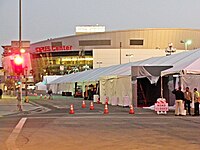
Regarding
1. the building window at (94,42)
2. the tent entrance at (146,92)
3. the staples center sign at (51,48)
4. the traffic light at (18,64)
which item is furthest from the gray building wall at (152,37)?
the traffic light at (18,64)

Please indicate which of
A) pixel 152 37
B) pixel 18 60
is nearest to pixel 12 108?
pixel 18 60

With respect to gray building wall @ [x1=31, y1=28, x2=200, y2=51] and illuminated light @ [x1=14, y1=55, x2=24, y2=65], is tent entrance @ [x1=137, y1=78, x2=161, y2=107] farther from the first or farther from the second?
gray building wall @ [x1=31, y1=28, x2=200, y2=51]

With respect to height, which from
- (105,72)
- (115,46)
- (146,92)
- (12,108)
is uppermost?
(115,46)

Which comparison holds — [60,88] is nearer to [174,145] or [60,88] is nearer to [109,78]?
[109,78]

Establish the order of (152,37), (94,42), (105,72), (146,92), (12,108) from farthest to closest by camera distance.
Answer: (94,42)
(152,37)
(105,72)
(146,92)
(12,108)

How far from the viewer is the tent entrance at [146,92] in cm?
4081

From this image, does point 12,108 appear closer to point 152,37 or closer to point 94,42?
point 152,37

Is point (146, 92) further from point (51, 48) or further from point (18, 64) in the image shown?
point (51, 48)

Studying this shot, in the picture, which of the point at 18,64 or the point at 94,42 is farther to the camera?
the point at 94,42

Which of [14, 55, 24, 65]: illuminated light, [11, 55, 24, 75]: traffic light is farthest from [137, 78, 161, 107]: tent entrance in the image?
[14, 55, 24, 65]: illuminated light

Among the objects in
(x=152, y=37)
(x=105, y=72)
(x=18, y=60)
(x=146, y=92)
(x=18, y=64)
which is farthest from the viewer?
(x=152, y=37)

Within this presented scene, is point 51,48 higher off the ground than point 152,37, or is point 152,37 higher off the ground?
point 152,37

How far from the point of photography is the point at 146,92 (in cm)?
4112

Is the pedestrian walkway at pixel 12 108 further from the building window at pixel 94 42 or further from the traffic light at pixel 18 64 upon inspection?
the building window at pixel 94 42
